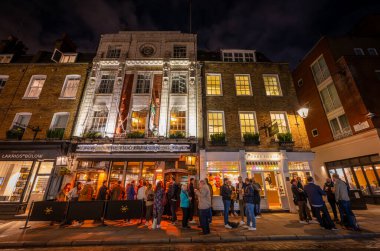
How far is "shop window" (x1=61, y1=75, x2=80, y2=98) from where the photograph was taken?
48.4 ft

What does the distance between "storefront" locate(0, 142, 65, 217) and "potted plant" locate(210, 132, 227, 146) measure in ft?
34.8

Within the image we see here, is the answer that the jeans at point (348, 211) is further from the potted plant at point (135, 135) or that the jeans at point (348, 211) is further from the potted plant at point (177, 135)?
the potted plant at point (135, 135)

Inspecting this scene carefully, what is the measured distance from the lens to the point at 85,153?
1234 centimetres

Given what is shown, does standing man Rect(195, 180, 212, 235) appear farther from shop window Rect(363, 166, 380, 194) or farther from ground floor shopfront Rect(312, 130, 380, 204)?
shop window Rect(363, 166, 380, 194)

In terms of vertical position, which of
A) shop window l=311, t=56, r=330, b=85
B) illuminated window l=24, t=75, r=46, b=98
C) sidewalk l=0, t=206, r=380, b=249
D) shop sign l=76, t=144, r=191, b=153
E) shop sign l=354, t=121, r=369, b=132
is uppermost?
shop window l=311, t=56, r=330, b=85

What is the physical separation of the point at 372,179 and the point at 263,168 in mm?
8360

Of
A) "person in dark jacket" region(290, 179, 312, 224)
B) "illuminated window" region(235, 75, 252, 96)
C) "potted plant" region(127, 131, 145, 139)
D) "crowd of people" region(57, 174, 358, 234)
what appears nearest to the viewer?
"crowd of people" region(57, 174, 358, 234)

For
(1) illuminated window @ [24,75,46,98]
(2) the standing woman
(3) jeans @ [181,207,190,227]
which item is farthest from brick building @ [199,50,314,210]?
(1) illuminated window @ [24,75,46,98]

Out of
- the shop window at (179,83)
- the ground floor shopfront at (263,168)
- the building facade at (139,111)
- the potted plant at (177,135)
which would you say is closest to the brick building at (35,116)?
the building facade at (139,111)

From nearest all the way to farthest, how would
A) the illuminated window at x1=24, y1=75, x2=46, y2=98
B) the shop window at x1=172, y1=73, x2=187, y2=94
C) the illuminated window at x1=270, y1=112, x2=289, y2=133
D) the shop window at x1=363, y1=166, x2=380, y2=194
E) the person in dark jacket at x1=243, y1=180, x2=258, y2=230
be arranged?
the person in dark jacket at x1=243, y1=180, x2=258, y2=230, the shop window at x1=363, y1=166, x2=380, y2=194, the illuminated window at x1=270, y1=112, x2=289, y2=133, the illuminated window at x1=24, y1=75, x2=46, y2=98, the shop window at x1=172, y1=73, x2=187, y2=94

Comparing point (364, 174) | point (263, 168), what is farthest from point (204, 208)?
point (364, 174)

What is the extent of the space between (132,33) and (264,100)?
45.2 ft

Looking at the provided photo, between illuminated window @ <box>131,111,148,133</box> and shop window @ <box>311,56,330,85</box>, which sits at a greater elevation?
shop window @ <box>311,56,330,85</box>

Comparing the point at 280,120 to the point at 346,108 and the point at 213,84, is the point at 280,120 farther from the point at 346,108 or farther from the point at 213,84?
the point at 213,84
